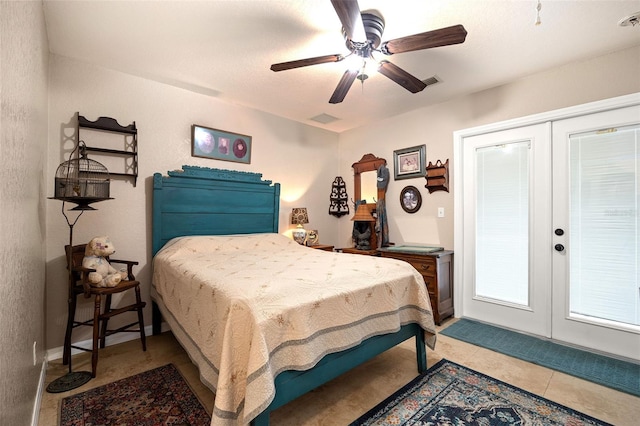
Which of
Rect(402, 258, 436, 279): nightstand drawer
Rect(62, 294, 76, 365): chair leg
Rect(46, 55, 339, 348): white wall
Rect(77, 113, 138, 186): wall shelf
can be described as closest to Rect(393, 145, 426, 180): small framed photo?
Rect(402, 258, 436, 279): nightstand drawer

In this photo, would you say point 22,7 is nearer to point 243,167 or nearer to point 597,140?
point 243,167

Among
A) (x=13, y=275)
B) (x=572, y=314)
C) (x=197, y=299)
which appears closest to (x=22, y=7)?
(x=13, y=275)

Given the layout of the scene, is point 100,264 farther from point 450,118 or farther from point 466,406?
point 450,118

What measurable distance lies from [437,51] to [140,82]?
9.52 ft

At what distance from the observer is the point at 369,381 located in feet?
6.86

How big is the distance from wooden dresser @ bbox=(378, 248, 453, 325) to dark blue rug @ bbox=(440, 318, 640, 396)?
0.21 metres

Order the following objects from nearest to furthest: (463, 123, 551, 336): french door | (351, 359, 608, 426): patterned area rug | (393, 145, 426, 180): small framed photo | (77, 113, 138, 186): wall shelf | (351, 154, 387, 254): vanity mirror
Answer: (351, 359, 608, 426): patterned area rug → (77, 113, 138, 186): wall shelf → (463, 123, 551, 336): french door → (393, 145, 426, 180): small framed photo → (351, 154, 387, 254): vanity mirror

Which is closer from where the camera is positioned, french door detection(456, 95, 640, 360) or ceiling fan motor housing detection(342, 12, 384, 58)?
ceiling fan motor housing detection(342, 12, 384, 58)

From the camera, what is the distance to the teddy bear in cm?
226

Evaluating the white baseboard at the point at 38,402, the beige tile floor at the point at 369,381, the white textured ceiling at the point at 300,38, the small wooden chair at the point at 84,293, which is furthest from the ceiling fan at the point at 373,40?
the white baseboard at the point at 38,402

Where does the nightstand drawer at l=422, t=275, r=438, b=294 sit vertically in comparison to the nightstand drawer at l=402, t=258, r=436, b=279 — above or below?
below

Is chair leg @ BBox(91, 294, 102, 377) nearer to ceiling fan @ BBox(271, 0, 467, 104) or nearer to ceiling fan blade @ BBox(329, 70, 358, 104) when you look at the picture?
ceiling fan @ BBox(271, 0, 467, 104)

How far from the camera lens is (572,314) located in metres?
2.66

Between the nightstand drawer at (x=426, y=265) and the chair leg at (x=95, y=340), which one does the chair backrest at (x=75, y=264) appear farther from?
the nightstand drawer at (x=426, y=265)
